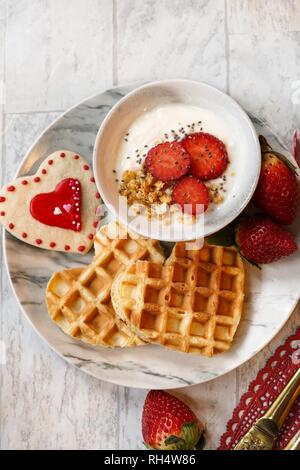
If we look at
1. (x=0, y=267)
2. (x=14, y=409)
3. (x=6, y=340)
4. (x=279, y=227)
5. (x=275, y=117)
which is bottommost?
(x=14, y=409)

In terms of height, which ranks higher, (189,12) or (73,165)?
(189,12)

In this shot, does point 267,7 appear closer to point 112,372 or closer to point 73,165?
point 73,165

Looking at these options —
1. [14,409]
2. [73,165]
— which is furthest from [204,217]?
[14,409]

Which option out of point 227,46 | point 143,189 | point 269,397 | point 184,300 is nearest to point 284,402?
point 269,397

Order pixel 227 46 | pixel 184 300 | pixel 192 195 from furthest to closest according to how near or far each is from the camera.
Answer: pixel 227 46 < pixel 184 300 < pixel 192 195

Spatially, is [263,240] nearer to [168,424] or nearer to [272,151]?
[272,151]
